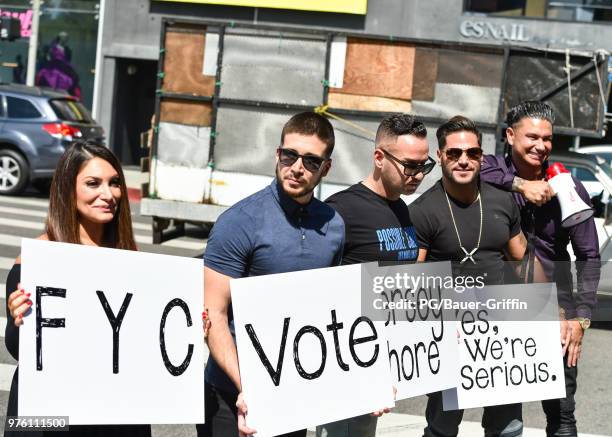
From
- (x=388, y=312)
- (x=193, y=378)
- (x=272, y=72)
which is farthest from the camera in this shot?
(x=272, y=72)

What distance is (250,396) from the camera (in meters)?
3.72

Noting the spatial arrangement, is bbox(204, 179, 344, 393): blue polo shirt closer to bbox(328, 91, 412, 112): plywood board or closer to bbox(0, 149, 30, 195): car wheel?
bbox(328, 91, 412, 112): plywood board

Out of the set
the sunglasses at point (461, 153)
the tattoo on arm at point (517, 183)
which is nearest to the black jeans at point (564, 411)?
the tattoo on arm at point (517, 183)

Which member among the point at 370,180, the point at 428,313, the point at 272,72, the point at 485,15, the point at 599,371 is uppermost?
the point at 485,15

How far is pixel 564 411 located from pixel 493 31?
1849 centimetres

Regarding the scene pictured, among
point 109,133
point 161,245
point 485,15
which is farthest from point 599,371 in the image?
point 109,133

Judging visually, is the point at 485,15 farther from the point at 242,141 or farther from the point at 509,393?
the point at 509,393

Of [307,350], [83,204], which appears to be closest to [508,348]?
[307,350]

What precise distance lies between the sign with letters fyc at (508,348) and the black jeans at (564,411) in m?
0.13

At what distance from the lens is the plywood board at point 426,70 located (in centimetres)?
1095

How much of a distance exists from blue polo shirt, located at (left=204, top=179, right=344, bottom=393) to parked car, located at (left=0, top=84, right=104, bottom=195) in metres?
14.0

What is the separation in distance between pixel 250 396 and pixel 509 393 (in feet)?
5.43

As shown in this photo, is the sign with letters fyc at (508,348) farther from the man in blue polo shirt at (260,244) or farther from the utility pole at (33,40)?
the utility pole at (33,40)

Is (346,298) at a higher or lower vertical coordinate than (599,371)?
higher
